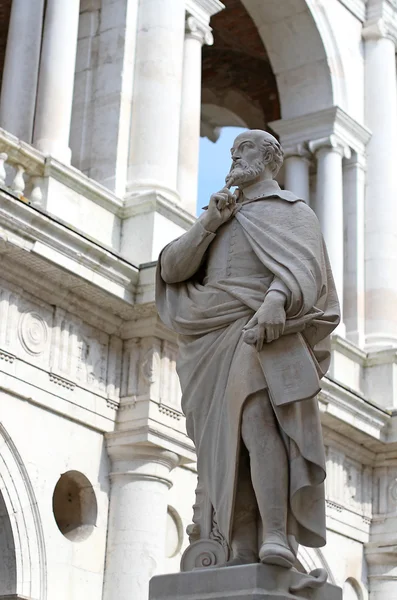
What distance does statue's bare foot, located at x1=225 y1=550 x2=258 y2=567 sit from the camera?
5418 millimetres

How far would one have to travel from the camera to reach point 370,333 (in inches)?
681

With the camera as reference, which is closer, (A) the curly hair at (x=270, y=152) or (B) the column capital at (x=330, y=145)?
(A) the curly hair at (x=270, y=152)

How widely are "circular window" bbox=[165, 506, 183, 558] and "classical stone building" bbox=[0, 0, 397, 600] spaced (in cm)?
1

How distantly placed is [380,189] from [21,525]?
8.95 metres

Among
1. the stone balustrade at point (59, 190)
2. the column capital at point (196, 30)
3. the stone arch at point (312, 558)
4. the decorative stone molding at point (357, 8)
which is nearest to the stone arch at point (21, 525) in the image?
the stone balustrade at point (59, 190)

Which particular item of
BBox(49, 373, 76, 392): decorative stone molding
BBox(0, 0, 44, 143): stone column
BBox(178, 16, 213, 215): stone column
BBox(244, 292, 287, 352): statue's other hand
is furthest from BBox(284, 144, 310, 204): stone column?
BBox(244, 292, 287, 352): statue's other hand

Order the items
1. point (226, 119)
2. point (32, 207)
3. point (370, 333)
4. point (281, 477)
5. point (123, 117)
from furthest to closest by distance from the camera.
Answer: point (226, 119) < point (370, 333) < point (123, 117) < point (32, 207) < point (281, 477)

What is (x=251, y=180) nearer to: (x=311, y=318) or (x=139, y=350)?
(x=311, y=318)

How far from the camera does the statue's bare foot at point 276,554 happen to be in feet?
17.1

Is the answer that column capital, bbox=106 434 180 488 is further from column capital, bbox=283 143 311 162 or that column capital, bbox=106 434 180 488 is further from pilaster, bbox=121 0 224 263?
column capital, bbox=283 143 311 162

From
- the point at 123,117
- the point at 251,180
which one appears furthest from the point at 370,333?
the point at 251,180

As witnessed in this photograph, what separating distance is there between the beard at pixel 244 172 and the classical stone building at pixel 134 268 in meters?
4.99

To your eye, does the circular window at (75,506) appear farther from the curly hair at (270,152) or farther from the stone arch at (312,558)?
the curly hair at (270,152)

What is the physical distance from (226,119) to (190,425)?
18.3 meters
